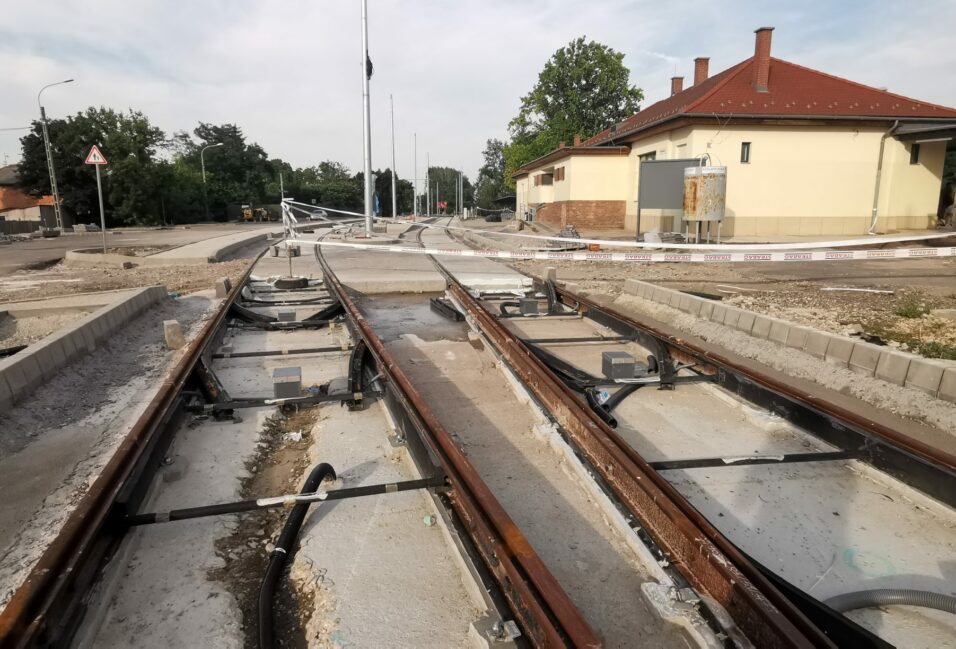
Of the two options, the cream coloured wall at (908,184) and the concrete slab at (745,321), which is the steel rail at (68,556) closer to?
the concrete slab at (745,321)

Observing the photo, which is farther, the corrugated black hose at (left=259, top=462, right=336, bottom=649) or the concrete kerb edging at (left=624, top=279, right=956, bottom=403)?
the concrete kerb edging at (left=624, top=279, right=956, bottom=403)

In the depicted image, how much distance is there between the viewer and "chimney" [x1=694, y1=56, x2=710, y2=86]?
1208 inches

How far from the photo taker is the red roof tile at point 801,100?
66.3 ft

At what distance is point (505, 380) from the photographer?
5.26m

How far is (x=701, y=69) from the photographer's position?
3089 cm

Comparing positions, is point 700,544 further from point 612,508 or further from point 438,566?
point 438,566

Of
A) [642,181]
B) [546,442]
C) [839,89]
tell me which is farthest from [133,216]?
[546,442]

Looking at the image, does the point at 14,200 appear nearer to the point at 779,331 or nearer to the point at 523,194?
the point at 523,194

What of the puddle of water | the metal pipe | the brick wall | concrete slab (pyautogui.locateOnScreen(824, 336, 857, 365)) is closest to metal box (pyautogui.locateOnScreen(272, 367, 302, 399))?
the puddle of water

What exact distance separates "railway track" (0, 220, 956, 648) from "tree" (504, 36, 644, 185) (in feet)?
165

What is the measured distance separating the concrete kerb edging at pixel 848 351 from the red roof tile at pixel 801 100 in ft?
48.8

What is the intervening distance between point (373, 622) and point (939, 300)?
30.8 feet

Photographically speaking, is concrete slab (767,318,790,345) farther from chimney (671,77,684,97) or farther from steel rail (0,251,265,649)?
chimney (671,77,684,97)

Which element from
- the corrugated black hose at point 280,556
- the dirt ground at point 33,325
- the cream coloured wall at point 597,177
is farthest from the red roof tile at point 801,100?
the corrugated black hose at point 280,556
